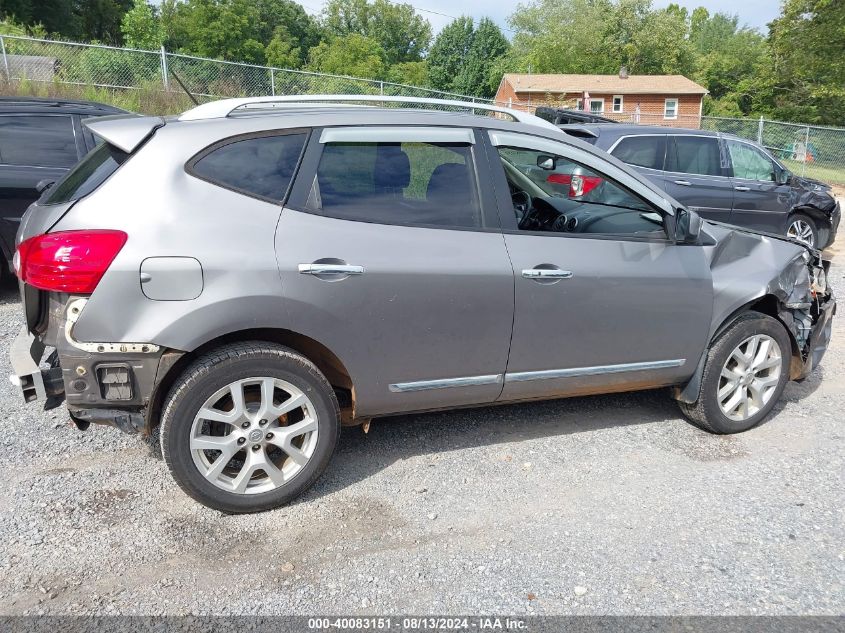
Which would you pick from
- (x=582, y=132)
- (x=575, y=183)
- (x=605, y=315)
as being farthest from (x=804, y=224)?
(x=605, y=315)

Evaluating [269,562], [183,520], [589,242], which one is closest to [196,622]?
[269,562]

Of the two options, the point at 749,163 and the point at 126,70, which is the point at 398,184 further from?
the point at 126,70

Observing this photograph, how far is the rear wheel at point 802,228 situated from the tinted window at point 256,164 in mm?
8664

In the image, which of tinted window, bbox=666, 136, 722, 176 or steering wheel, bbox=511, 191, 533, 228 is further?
tinted window, bbox=666, 136, 722, 176

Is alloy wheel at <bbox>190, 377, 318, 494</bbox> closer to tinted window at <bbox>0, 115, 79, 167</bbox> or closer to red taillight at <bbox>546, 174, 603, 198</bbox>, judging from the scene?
red taillight at <bbox>546, 174, 603, 198</bbox>

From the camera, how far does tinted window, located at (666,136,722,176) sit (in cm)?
886

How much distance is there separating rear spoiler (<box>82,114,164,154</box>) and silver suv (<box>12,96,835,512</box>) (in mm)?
13

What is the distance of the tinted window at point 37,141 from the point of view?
656cm

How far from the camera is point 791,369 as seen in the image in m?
4.53

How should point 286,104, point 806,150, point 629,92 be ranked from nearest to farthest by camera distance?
point 286,104, point 806,150, point 629,92

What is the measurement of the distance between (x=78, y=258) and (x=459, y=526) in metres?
2.06

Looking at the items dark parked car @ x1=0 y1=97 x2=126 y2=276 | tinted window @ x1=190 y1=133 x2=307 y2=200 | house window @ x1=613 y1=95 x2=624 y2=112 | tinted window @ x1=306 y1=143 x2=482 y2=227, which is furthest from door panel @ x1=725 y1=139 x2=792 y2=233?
house window @ x1=613 y1=95 x2=624 y2=112

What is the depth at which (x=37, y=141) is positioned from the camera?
21.8ft

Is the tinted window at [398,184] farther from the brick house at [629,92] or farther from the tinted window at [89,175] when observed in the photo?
the brick house at [629,92]
